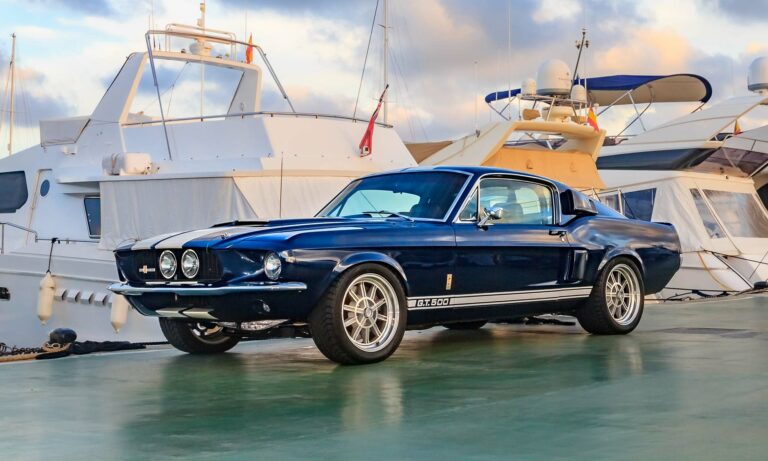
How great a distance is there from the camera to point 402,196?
7367 mm

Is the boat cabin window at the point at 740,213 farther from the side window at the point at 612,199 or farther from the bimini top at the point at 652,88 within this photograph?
the bimini top at the point at 652,88

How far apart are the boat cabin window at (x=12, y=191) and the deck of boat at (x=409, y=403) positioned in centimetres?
1195

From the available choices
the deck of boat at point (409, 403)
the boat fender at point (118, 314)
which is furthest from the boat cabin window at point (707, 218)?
the deck of boat at point (409, 403)

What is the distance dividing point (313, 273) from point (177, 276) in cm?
90

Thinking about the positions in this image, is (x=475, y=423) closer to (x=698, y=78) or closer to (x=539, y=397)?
(x=539, y=397)

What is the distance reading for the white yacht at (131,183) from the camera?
15.0 metres

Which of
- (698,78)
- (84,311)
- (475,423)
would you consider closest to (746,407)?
(475,423)

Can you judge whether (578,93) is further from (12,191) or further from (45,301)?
(45,301)

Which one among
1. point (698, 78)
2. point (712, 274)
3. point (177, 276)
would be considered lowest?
point (712, 274)

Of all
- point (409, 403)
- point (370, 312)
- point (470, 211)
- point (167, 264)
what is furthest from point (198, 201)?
point (409, 403)

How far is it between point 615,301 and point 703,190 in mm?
16909

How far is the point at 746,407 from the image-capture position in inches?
181

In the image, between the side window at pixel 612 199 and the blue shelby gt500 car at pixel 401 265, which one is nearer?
the blue shelby gt500 car at pixel 401 265

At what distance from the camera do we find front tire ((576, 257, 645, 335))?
26.5 feet
